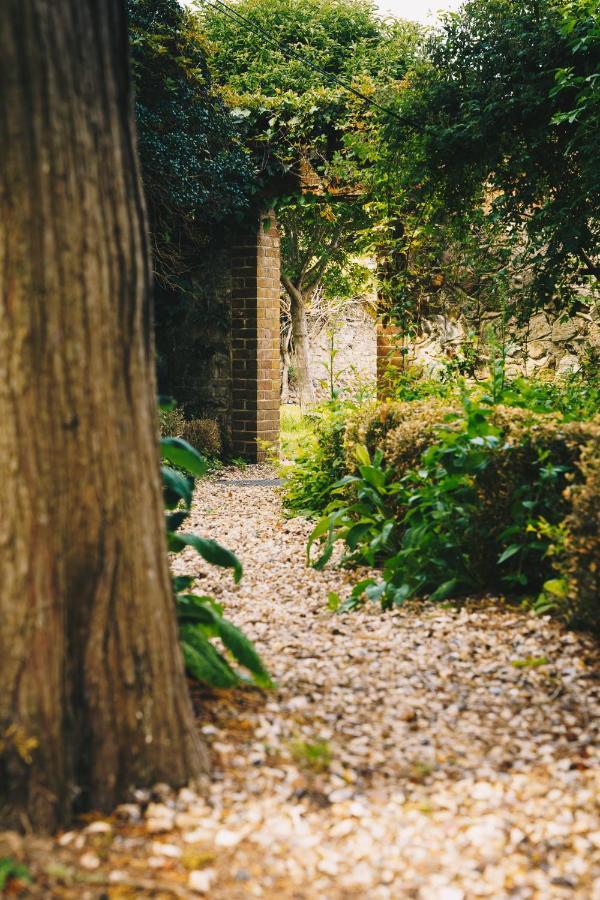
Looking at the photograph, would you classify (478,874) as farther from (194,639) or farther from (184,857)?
(194,639)

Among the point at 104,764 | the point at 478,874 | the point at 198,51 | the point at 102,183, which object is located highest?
the point at 198,51

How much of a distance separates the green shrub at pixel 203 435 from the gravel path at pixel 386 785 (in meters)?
6.22

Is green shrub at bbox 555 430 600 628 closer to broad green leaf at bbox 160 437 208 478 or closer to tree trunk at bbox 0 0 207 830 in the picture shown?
broad green leaf at bbox 160 437 208 478

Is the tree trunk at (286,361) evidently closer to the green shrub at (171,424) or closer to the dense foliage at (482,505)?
the green shrub at (171,424)

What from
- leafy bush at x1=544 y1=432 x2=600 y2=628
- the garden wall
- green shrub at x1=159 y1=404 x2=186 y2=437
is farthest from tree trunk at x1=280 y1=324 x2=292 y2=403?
leafy bush at x1=544 y1=432 x2=600 y2=628

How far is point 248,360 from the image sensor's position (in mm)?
9867

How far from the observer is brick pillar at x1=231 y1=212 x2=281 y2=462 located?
980cm

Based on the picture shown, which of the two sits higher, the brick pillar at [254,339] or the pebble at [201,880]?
the brick pillar at [254,339]

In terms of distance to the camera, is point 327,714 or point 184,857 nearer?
point 184,857

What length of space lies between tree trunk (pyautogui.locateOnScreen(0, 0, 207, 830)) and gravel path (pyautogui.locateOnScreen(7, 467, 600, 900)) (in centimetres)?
19

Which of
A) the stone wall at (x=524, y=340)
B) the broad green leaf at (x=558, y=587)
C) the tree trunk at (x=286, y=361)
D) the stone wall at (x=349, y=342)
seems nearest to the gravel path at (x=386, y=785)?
the broad green leaf at (x=558, y=587)

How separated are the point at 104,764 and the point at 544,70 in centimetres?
635

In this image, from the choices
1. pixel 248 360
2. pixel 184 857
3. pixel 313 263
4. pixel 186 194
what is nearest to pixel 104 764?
pixel 184 857

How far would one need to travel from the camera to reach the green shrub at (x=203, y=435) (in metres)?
9.55
